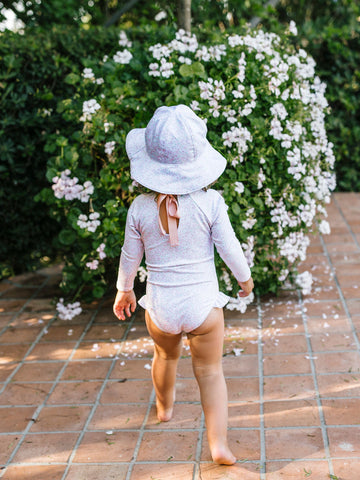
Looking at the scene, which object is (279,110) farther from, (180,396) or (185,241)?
(180,396)

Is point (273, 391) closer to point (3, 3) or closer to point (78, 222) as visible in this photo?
point (78, 222)

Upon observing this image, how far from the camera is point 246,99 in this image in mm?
3668

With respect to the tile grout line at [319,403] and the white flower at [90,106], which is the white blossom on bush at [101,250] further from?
the tile grout line at [319,403]

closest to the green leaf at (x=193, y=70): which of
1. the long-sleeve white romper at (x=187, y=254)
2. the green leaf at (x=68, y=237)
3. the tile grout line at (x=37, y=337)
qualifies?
the green leaf at (x=68, y=237)

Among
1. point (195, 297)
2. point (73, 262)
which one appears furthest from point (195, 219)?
point (73, 262)

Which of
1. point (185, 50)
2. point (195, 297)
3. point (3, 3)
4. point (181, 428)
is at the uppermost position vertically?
point (3, 3)

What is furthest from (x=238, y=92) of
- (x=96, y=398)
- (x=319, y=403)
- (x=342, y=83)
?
(x=342, y=83)

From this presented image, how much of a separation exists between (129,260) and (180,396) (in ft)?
3.13

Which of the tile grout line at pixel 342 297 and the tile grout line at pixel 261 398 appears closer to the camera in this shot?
Answer: the tile grout line at pixel 261 398

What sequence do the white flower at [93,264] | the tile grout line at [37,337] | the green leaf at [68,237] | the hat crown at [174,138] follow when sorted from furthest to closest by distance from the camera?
the green leaf at [68,237]
the white flower at [93,264]
the tile grout line at [37,337]
the hat crown at [174,138]

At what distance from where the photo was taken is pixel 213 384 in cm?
255

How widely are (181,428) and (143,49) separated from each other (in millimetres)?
2531

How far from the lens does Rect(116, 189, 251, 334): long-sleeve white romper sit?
244 centimetres

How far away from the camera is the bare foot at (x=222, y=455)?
8.36ft
